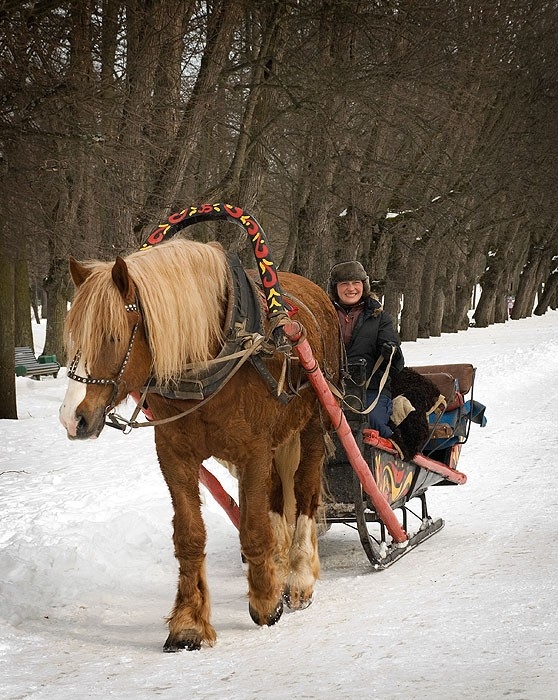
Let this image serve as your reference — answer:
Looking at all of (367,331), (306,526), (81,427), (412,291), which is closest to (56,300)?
(412,291)

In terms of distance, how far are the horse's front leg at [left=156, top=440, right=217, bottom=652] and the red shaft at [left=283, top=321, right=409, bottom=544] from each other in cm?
85

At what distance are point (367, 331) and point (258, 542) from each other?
215 cm

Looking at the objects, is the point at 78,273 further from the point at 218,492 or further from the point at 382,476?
the point at 382,476

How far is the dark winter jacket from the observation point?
6.47 meters

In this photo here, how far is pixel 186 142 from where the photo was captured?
10820 mm

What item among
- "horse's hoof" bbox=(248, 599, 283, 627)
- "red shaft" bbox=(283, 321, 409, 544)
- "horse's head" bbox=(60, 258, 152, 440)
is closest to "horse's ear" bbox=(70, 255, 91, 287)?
"horse's head" bbox=(60, 258, 152, 440)

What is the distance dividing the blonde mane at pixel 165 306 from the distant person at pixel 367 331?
1.84 metres

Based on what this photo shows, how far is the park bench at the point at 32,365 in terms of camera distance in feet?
63.2

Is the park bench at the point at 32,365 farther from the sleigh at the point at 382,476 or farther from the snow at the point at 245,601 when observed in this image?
the sleigh at the point at 382,476

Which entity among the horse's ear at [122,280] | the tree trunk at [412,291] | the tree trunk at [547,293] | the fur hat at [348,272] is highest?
the horse's ear at [122,280]

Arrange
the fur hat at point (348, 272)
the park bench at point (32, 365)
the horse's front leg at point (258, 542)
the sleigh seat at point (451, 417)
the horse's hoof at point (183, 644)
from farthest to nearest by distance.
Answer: the park bench at point (32, 365) < the sleigh seat at point (451, 417) < the fur hat at point (348, 272) < the horse's front leg at point (258, 542) < the horse's hoof at point (183, 644)

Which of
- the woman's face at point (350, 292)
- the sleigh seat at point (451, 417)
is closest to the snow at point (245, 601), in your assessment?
the sleigh seat at point (451, 417)

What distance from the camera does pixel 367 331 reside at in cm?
651

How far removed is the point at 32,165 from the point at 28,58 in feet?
4.27
